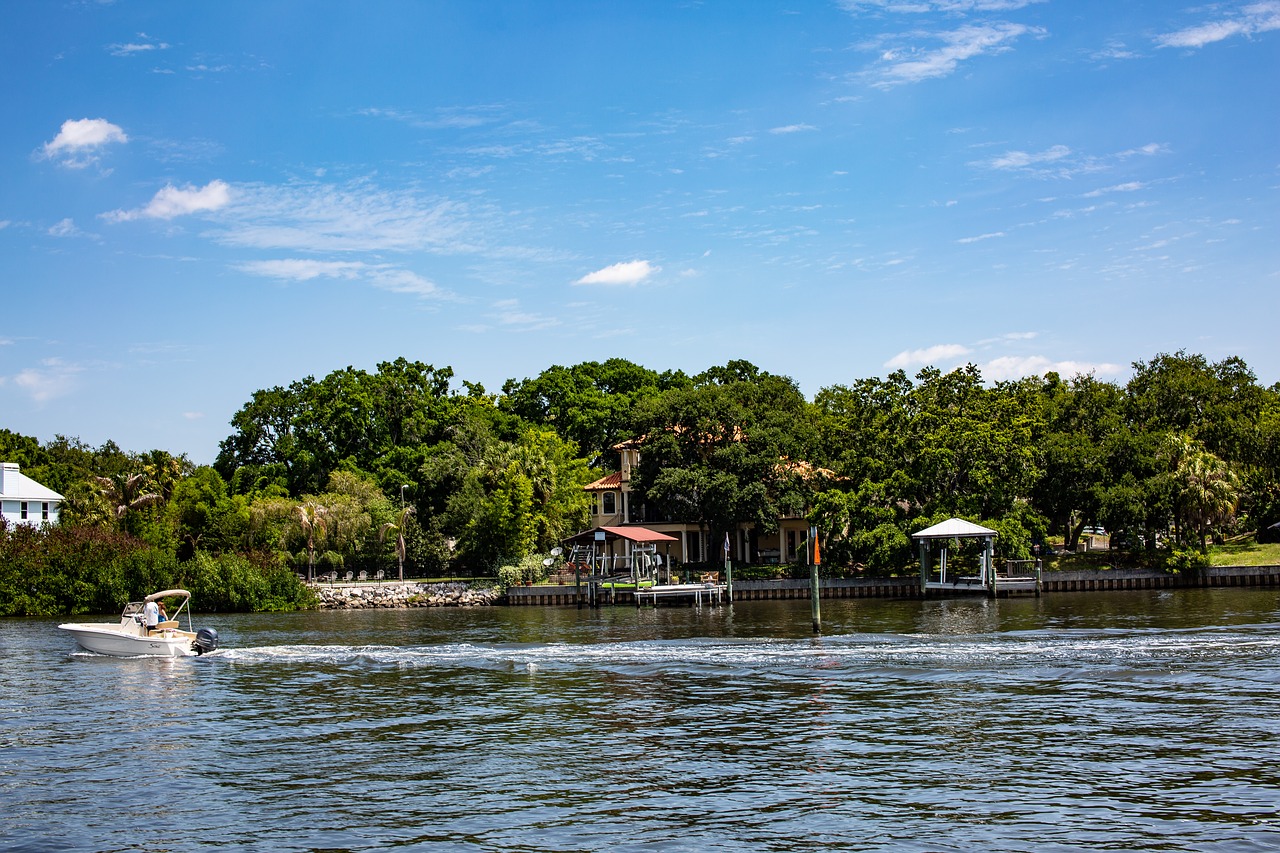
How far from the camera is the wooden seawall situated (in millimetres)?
64688

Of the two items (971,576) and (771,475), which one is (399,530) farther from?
(971,576)

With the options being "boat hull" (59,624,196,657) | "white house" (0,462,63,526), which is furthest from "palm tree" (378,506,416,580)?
"boat hull" (59,624,196,657)

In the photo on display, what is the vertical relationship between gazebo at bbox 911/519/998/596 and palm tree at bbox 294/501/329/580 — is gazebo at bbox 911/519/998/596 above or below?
below

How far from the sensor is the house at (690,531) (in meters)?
82.7

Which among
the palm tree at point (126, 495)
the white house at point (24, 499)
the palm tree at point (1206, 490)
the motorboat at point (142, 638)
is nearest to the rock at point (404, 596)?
the palm tree at point (126, 495)

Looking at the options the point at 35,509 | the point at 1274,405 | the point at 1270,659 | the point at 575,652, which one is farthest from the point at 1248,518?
the point at 35,509

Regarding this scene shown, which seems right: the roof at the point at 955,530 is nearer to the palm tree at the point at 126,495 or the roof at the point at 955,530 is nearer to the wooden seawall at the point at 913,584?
the wooden seawall at the point at 913,584

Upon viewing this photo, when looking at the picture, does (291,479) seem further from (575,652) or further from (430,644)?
(575,652)

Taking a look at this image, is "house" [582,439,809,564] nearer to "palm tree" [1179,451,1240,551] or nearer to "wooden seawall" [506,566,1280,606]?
"wooden seawall" [506,566,1280,606]

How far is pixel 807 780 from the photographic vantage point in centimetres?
1866

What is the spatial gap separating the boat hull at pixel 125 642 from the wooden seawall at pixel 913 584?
31145 mm

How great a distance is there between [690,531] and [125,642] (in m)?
51.1

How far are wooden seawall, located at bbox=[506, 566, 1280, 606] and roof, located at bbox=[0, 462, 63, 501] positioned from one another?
44550mm

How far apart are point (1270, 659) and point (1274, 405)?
59.6 meters
